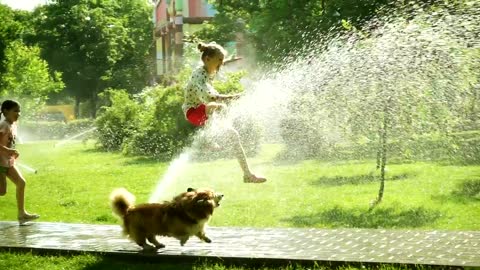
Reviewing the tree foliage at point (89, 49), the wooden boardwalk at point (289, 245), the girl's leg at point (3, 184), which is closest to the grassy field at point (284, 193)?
the wooden boardwalk at point (289, 245)

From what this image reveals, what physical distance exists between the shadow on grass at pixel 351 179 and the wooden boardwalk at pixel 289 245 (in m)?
7.76

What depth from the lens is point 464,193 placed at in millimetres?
14773

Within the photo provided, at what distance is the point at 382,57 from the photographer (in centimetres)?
1862

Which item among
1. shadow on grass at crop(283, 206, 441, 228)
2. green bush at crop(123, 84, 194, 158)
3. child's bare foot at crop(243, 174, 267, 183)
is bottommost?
green bush at crop(123, 84, 194, 158)

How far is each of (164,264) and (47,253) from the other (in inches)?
58.7

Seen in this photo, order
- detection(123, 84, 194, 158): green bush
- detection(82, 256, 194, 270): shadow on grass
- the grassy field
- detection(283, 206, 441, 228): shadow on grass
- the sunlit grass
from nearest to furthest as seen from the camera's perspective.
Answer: detection(82, 256, 194, 270): shadow on grass → detection(283, 206, 441, 228): shadow on grass → the grassy field → the sunlit grass → detection(123, 84, 194, 158): green bush

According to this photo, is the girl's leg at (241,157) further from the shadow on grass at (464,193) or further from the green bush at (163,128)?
the green bush at (163,128)

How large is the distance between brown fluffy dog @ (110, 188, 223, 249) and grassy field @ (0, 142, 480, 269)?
476 millimetres

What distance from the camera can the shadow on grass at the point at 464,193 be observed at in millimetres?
14086

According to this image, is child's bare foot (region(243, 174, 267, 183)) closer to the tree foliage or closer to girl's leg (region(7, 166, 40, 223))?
girl's leg (region(7, 166, 40, 223))

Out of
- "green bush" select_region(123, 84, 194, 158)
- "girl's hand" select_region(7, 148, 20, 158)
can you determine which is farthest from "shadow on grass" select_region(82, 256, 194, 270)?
"green bush" select_region(123, 84, 194, 158)

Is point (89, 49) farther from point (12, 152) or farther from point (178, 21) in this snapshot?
point (12, 152)

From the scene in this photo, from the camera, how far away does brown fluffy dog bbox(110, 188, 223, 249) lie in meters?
7.84

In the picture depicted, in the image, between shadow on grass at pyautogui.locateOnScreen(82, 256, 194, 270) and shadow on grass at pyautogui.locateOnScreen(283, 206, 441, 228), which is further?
shadow on grass at pyautogui.locateOnScreen(283, 206, 441, 228)
